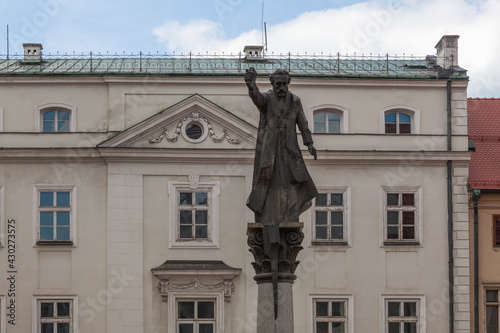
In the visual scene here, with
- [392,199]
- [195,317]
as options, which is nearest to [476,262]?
[392,199]

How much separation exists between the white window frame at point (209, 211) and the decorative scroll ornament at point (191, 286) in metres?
1.09

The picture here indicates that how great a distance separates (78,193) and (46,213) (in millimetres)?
1094

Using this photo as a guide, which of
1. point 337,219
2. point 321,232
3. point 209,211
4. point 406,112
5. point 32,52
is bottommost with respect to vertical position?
point 321,232

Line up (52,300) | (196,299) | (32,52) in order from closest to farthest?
(196,299) → (52,300) → (32,52)

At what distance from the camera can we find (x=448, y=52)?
3478cm

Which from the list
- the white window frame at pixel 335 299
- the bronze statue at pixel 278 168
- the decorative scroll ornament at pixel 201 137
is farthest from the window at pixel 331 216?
the bronze statue at pixel 278 168

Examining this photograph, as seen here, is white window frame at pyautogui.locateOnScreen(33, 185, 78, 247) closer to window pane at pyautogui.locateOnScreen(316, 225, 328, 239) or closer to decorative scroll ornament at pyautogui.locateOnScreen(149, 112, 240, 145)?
decorative scroll ornament at pyautogui.locateOnScreen(149, 112, 240, 145)

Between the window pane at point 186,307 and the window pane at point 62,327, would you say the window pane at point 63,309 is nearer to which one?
the window pane at point 62,327

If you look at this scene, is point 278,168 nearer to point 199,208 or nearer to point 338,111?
point 199,208

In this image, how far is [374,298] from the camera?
3250cm

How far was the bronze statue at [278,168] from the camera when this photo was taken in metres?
15.7

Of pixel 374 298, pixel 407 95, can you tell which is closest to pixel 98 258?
pixel 374 298

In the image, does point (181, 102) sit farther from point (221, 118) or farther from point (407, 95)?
point (407, 95)

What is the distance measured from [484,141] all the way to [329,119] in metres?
5.35
